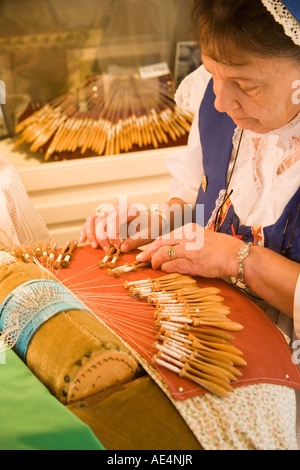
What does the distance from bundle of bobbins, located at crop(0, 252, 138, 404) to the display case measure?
1897 mm

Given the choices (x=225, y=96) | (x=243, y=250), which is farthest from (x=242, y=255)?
(x=225, y=96)

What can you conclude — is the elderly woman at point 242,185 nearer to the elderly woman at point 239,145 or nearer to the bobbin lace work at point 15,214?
the elderly woman at point 239,145

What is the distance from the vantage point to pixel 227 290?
1460 millimetres

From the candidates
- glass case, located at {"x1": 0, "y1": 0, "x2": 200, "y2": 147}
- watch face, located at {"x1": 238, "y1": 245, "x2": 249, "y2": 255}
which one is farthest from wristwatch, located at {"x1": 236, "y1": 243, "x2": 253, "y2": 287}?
glass case, located at {"x1": 0, "y1": 0, "x2": 200, "y2": 147}

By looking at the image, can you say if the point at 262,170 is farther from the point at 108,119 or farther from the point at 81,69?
the point at 81,69

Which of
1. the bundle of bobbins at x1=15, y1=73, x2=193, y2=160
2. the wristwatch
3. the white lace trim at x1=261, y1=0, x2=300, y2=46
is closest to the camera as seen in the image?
the white lace trim at x1=261, y1=0, x2=300, y2=46

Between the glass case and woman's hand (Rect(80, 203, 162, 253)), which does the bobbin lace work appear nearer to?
woman's hand (Rect(80, 203, 162, 253))

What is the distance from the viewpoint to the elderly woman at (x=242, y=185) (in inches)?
39.6

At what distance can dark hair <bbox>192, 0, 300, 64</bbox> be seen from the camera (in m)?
1.21

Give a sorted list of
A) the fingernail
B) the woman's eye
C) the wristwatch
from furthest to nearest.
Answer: the fingernail, the wristwatch, the woman's eye

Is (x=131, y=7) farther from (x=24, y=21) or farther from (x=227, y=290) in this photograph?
(x=227, y=290)

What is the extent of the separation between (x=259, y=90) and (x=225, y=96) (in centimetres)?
9

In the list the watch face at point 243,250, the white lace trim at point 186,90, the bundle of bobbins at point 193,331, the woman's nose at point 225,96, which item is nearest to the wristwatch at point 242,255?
the watch face at point 243,250
